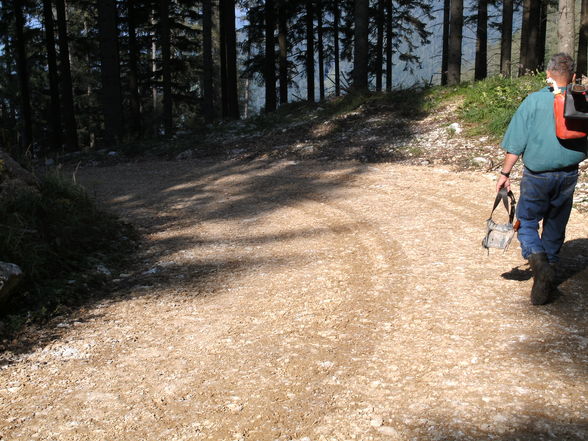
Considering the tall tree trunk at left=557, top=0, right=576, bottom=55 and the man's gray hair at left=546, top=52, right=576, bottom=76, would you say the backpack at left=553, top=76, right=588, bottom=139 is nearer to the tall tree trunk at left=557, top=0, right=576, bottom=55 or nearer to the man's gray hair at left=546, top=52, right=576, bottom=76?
the man's gray hair at left=546, top=52, right=576, bottom=76

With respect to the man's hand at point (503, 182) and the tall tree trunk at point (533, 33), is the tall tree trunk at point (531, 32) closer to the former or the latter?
the tall tree trunk at point (533, 33)

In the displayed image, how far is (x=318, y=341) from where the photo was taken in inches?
151

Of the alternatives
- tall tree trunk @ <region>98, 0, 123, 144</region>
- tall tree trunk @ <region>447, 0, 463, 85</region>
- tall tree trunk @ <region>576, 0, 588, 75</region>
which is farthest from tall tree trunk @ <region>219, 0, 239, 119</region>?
tall tree trunk @ <region>576, 0, 588, 75</region>

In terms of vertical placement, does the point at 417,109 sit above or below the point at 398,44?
below

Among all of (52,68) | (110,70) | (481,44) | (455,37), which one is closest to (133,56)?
A: (52,68)

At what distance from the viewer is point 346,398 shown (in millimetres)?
3074

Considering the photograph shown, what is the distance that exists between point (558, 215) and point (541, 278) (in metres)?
0.62

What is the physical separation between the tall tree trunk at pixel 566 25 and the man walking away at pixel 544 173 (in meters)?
9.83

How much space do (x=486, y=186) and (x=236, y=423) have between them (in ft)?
23.3

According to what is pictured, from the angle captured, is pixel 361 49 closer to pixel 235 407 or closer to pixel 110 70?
pixel 110 70

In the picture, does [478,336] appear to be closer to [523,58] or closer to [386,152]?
[386,152]

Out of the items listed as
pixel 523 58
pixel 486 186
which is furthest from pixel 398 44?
pixel 486 186

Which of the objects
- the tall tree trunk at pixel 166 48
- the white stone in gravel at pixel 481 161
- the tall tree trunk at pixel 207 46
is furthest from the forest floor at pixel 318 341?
the tall tree trunk at pixel 166 48

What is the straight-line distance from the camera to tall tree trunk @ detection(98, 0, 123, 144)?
17281mm
